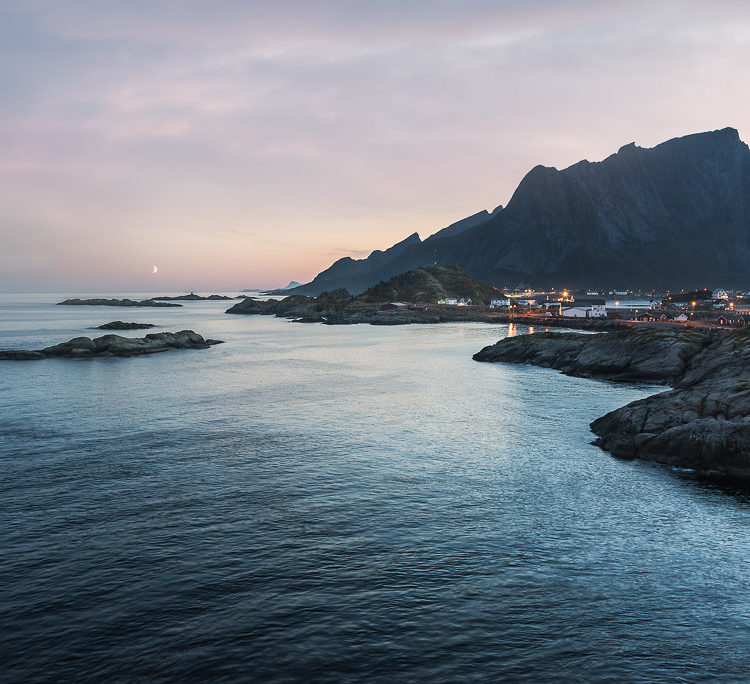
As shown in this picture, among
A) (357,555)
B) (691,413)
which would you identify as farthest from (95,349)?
(691,413)

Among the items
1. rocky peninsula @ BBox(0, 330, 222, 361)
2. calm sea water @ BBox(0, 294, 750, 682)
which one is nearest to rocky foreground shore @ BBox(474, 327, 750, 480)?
calm sea water @ BBox(0, 294, 750, 682)

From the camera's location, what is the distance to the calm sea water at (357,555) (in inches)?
752

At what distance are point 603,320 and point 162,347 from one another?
138 meters

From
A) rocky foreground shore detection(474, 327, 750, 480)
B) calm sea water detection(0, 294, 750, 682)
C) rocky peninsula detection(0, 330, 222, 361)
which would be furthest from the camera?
rocky peninsula detection(0, 330, 222, 361)

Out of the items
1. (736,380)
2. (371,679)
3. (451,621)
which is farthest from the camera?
(736,380)

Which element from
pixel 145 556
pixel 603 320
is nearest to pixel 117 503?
pixel 145 556

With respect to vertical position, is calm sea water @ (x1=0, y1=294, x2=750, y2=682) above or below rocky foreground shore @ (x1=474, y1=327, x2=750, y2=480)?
below

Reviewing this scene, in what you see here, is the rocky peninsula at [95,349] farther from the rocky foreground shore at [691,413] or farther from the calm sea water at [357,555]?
the rocky foreground shore at [691,413]

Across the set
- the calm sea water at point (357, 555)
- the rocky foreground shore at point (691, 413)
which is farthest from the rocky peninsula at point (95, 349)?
the rocky foreground shore at point (691, 413)

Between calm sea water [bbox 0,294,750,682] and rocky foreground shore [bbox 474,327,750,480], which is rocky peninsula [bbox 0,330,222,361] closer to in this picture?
calm sea water [bbox 0,294,750,682]

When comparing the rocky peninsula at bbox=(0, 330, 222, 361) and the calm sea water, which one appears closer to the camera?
the calm sea water

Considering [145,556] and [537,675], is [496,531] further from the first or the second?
[145,556]

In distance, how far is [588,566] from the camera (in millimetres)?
25328

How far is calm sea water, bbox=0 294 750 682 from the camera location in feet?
62.6
